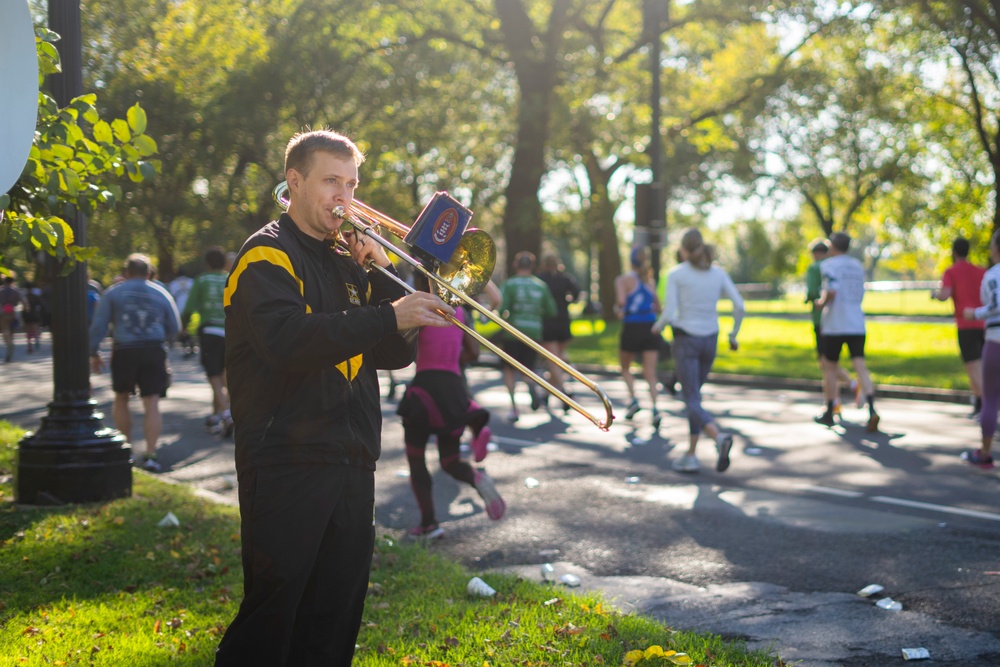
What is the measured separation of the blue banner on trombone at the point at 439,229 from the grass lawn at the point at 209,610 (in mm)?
1631

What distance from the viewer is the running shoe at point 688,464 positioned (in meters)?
8.39

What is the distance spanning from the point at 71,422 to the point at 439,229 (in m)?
4.46

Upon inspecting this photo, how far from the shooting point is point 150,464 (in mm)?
9000

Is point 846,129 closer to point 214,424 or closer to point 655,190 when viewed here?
point 655,190

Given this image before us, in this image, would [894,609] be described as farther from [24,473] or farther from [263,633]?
[24,473]

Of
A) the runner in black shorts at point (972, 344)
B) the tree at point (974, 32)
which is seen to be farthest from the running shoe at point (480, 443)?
the tree at point (974, 32)

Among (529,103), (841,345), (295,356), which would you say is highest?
(529,103)

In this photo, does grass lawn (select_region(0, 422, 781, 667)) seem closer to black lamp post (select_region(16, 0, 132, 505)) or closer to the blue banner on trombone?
black lamp post (select_region(16, 0, 132, 505))

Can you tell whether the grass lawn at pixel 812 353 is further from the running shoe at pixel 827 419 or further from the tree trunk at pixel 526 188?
the running shoe at pixel 827 419

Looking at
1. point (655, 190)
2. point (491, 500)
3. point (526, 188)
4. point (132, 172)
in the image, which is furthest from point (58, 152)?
point (526, 188)

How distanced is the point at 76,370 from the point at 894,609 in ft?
16.8

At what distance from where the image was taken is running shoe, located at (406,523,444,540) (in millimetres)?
6422

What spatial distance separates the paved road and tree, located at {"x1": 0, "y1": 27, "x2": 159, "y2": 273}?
2.82 m

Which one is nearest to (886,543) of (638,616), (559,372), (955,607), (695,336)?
(955,607)
